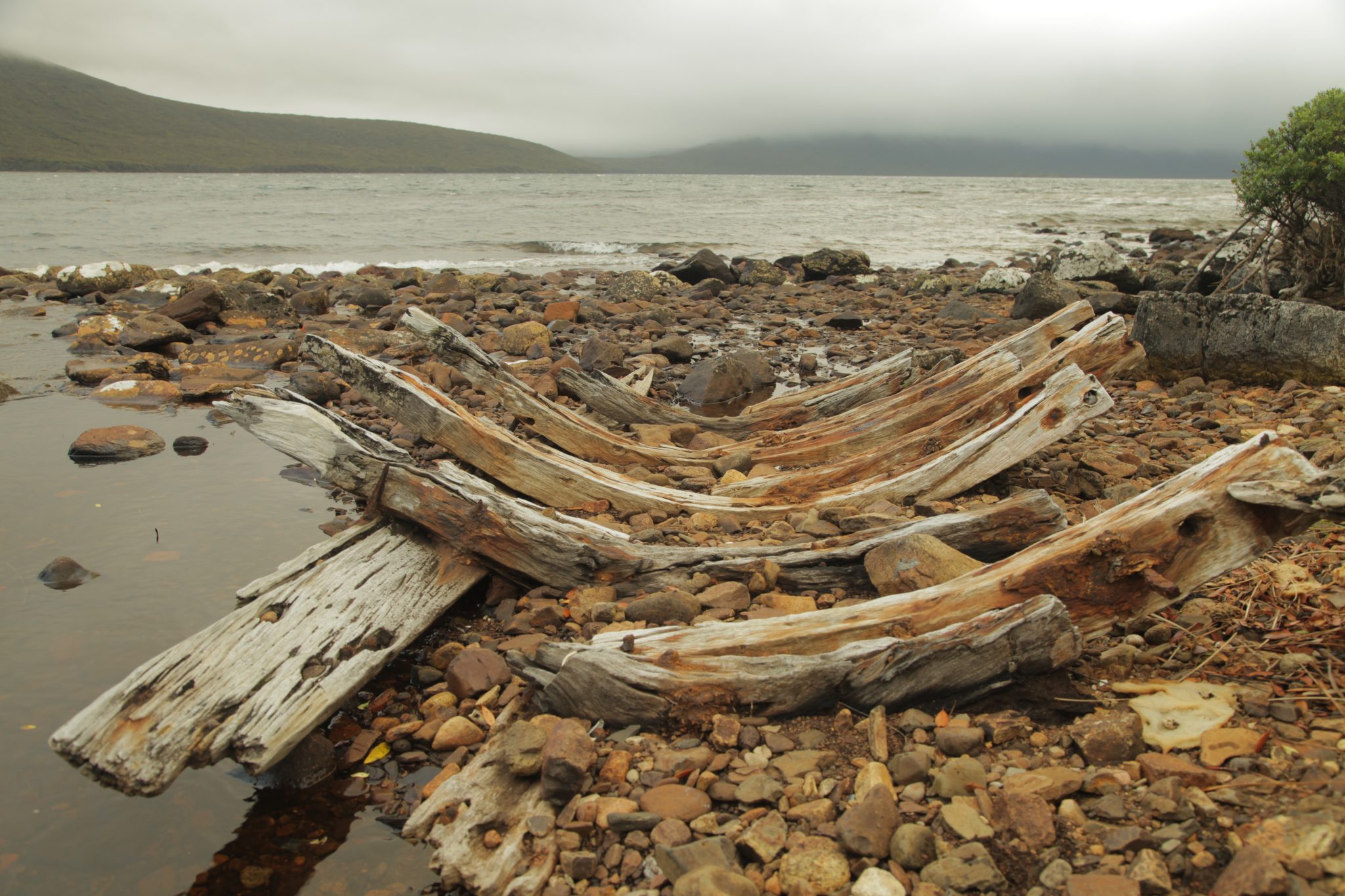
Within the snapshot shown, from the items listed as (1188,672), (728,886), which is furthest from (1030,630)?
(728,886)

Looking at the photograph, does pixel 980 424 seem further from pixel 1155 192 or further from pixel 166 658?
pixel 1155 192

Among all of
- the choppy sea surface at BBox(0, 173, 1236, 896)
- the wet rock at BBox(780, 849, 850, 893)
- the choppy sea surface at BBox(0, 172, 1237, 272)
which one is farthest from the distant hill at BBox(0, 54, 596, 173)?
the wet rock at BBox(780, 849, 850, 893)

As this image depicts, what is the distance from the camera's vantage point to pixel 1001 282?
645 inches

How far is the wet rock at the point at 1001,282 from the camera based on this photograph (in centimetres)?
1628

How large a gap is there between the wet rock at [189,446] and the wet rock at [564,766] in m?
5.62

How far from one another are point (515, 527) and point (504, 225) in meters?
34.0

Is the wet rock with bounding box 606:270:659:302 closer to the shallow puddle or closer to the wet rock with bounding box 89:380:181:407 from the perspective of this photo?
the wet rock with bounding box 89:380:181:407

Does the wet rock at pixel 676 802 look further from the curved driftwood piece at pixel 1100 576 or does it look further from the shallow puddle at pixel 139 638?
the shallow puddle at pixel 139 638

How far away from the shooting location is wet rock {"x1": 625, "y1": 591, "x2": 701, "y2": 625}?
3.69m

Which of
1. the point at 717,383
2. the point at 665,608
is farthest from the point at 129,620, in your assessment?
the point at 717,383

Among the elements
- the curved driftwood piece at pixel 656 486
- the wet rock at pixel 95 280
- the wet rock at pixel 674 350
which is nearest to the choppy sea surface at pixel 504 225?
the wet rock at pixel 95 280

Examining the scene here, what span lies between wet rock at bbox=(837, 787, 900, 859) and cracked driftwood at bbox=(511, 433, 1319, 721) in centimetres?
50

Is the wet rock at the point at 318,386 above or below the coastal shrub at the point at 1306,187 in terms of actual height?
below

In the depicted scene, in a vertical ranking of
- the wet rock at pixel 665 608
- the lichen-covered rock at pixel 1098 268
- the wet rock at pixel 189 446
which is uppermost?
the lichen-covered rock at pixel 1098 268
